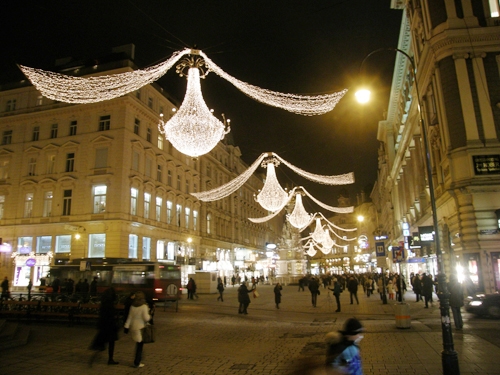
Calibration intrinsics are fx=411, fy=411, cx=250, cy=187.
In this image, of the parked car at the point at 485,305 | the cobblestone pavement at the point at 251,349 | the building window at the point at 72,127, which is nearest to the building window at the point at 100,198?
the building window at the point at 72,127

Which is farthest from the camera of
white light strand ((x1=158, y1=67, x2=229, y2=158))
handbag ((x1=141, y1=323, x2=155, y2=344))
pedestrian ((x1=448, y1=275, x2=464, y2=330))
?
white light strand ((x1=158, y1=67, x2=229, y2=158))

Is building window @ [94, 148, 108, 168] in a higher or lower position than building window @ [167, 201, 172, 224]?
higher

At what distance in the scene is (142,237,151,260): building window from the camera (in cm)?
4283

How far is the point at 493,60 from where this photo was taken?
2253cm

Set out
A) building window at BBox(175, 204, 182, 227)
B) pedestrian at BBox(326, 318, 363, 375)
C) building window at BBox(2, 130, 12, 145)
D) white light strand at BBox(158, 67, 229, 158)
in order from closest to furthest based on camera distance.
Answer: pedestrian at BBox(326, 318, 363, 375)
white light strand at BBox(158, 67, 229, 158)
building window at BBox(2, 130, 12, 145)
building window at BBox(175, 204, 182, 227)

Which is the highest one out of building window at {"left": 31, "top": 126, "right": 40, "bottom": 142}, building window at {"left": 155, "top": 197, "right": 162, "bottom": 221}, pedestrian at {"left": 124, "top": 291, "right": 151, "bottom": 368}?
building window at {"left": 31, "top": 126, "right": 40, "bottom": 142}

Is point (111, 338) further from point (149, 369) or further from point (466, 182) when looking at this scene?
point (466, 182)

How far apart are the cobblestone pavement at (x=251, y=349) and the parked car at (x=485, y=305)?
0.53 m

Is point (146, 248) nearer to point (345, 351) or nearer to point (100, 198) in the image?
point (100, 198)

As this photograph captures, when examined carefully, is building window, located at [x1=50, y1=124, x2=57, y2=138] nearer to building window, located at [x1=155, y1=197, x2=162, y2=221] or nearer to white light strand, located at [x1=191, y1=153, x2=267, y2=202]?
building window, located at [x1=155, y1=197, x2=162, y2=221]

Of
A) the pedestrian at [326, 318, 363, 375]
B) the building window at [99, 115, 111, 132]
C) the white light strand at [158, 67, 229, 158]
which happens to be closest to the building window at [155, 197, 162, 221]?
the building window at [99, 115, 111, 132]

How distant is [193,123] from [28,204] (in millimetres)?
34598

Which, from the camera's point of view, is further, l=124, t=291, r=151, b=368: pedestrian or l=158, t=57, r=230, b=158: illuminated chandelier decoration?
l=158, t=57, r=230, b=158: illuminated chandelier decoration

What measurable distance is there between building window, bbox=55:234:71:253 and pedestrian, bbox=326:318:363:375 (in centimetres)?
4074
